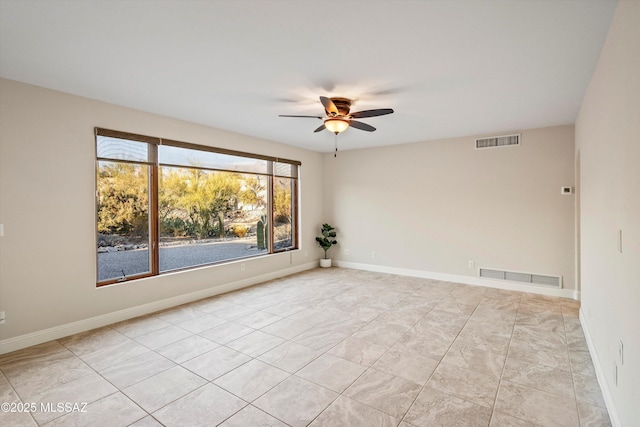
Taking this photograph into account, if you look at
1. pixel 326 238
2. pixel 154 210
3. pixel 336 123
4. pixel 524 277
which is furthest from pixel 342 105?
pixel 524 277

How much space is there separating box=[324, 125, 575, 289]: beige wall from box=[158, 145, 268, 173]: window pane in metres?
2.15

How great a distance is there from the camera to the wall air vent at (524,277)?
4.87 metres

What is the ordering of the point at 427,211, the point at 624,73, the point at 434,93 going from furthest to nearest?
the point at 427,211 < the point at 434,93 < the point at 624,73

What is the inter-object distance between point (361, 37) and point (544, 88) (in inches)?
91.1

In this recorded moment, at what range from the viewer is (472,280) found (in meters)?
5.52

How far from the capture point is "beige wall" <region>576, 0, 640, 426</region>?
1.59m

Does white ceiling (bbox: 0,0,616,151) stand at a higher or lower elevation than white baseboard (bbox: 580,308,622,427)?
higher

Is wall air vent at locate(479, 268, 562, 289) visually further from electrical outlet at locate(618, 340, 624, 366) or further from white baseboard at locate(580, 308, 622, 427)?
electrical outlet at locate(618, 340, 624, 366)

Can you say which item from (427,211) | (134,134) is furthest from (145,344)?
(427,211)

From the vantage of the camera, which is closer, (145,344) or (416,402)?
(416,402)

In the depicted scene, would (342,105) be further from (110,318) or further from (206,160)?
(110,318)

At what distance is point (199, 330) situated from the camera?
3.55 meters

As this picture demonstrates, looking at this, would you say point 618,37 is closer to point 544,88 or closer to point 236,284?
point 544,88

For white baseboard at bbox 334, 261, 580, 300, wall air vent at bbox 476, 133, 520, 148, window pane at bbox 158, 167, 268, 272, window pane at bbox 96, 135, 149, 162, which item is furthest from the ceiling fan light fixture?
white baseboard at bbox 334, 261, 580, 300
